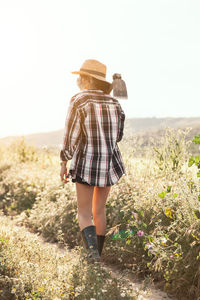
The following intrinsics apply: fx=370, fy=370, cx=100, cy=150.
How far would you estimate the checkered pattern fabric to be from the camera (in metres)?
3.22

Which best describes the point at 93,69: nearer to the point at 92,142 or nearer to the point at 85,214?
the point at 92,142

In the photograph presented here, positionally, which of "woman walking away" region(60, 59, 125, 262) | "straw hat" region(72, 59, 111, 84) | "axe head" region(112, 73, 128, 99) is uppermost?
"straw hat" region(72, 59, 111, 84)

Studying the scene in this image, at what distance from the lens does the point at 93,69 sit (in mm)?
3408

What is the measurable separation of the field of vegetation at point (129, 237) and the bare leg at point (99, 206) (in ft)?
0.89

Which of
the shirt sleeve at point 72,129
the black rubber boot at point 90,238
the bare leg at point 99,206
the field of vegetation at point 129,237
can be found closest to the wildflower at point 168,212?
the field of vegetation at point 129,237

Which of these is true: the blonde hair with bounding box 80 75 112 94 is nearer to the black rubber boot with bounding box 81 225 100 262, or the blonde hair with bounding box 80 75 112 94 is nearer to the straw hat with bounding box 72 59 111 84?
the straw hat with bounding box 72 59 111 84

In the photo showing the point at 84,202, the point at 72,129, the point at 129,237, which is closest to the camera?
the point at 72,129

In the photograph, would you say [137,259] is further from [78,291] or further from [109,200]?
[78,291]

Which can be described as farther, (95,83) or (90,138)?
(95,83)

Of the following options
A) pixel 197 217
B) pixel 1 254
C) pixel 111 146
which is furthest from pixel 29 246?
pixel 197 217

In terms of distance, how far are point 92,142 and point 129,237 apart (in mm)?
1320

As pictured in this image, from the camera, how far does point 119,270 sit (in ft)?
13.0

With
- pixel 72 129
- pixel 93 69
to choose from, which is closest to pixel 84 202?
pixel 72 129

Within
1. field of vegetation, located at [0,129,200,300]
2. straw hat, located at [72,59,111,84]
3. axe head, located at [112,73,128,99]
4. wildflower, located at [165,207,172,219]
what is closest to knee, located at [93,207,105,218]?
field of vegetation, located at [0,129,200,300]
